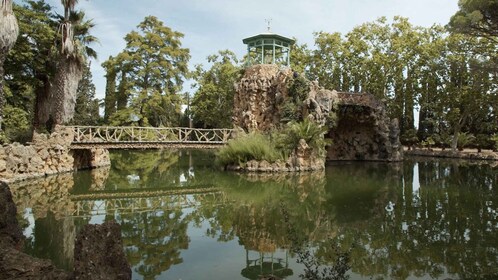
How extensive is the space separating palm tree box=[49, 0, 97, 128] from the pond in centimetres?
569

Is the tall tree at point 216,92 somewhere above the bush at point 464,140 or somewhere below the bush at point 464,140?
above

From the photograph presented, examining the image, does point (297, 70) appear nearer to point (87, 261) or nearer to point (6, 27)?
point (6, 27)

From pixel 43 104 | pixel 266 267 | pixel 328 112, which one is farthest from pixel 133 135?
pixel 266 267

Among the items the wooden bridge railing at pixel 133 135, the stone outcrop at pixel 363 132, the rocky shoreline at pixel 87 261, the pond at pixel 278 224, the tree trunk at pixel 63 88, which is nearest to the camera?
the rocky shoreline at pixel 87 261

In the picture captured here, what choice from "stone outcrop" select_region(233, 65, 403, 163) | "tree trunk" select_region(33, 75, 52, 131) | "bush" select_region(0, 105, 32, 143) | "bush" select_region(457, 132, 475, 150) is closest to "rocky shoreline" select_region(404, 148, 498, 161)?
"bush" select_region(457, 132, 475, 150)

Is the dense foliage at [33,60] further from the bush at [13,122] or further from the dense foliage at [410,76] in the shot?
the dense foliage at [410,76]

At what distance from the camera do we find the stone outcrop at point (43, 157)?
14.5m

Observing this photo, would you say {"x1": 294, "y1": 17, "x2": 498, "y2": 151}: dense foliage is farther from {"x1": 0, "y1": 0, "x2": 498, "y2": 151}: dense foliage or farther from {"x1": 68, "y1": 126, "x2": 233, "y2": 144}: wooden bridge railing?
{"x1": 68, "y1": 126, "x2": 233, "y2": 144}: wooden bridge railing

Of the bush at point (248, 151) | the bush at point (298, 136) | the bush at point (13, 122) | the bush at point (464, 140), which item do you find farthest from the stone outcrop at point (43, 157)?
the bush at point (464, 140)

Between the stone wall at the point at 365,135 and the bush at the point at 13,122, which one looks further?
the stone wall at the point at 365,135

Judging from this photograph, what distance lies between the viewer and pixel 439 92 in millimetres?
33594

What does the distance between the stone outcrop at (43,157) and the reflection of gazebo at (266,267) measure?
11.2 m

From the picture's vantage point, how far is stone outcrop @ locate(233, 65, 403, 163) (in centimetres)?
2331

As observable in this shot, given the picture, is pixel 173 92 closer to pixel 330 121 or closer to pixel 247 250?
pixel 330 121
